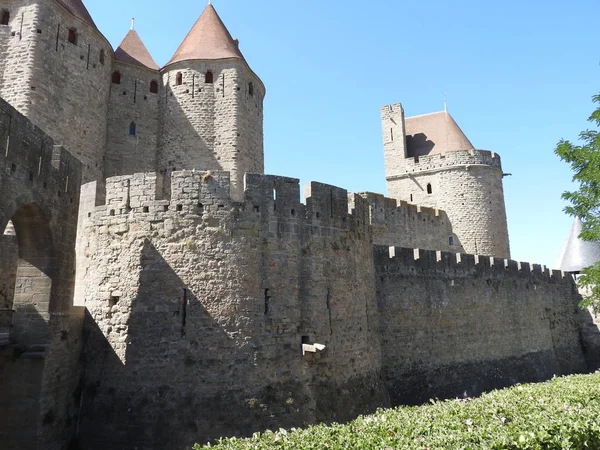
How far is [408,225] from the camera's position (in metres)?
26.0

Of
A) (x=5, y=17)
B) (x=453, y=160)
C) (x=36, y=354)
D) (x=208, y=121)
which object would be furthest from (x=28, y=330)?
(x=453, y=160)

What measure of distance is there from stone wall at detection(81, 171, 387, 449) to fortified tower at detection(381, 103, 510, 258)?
20.4 meters

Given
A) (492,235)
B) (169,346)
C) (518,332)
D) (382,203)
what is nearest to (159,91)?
(382,203)

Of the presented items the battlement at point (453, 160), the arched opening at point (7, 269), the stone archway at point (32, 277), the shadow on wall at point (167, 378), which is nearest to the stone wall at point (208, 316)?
the shadow on wall at point (167, 378)

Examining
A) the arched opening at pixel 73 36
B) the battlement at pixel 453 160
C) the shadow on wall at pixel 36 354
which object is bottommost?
the shadow on wall at pixel 36 354

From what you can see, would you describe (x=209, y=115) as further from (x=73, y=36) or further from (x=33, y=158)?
(x=33, y=158)

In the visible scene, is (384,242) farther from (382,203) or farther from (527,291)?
(527,291)

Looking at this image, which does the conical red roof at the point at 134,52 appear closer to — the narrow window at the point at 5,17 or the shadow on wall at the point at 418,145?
the narrow window at the point at 5,17

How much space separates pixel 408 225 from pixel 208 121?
12346mm

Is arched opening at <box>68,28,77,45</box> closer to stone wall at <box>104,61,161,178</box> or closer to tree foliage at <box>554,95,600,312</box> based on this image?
stone wall at <box>104,61,161,178</box>

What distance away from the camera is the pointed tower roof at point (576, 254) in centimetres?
2511

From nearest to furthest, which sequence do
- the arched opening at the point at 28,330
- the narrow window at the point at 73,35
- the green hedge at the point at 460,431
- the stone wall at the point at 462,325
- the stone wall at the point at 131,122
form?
1. the green hedge at the point at 460,431
2. the arched opening at the point at 28,330
3. the stone wall at the point at 462,325
4. the narrow window at the point at 73,35
5. the stone wall at the point at 131,122

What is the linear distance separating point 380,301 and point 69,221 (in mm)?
8559

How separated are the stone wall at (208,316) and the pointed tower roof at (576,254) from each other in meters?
20.1
